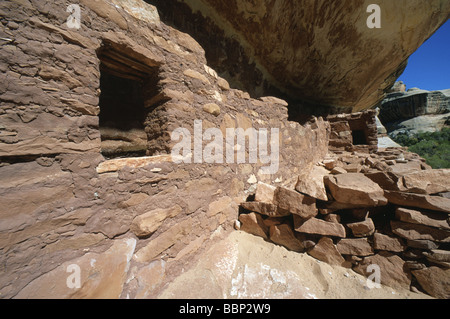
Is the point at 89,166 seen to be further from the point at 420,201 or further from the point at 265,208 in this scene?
the point at 420,201

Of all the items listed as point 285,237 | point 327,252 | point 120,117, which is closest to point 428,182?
point 327,252

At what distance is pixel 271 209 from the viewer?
5.50 feet

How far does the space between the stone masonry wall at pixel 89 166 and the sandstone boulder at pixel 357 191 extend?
1.13 metres

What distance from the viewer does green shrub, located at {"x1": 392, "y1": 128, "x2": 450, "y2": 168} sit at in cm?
1098

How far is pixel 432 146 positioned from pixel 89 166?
883 inches

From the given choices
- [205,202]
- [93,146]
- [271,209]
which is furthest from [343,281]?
[93,146]

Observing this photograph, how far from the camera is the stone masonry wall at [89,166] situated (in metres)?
0.74

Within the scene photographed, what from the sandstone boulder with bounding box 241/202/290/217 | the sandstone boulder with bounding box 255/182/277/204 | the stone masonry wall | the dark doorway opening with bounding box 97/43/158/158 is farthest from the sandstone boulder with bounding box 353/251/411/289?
the dark doorway opening with bounding box 97/43/158/158

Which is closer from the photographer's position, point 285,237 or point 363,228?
point 363,228

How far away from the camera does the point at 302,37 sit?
274 centimetres

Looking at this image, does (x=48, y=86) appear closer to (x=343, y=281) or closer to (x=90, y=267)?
(x=90, y=267)


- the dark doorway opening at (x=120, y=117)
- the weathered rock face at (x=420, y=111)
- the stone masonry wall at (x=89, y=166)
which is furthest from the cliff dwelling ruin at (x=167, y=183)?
the weathered rock face at (x=420, y=111)

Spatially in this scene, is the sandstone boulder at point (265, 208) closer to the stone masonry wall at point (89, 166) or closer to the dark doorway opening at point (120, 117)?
the stone masonry wall at point (89, 166)
